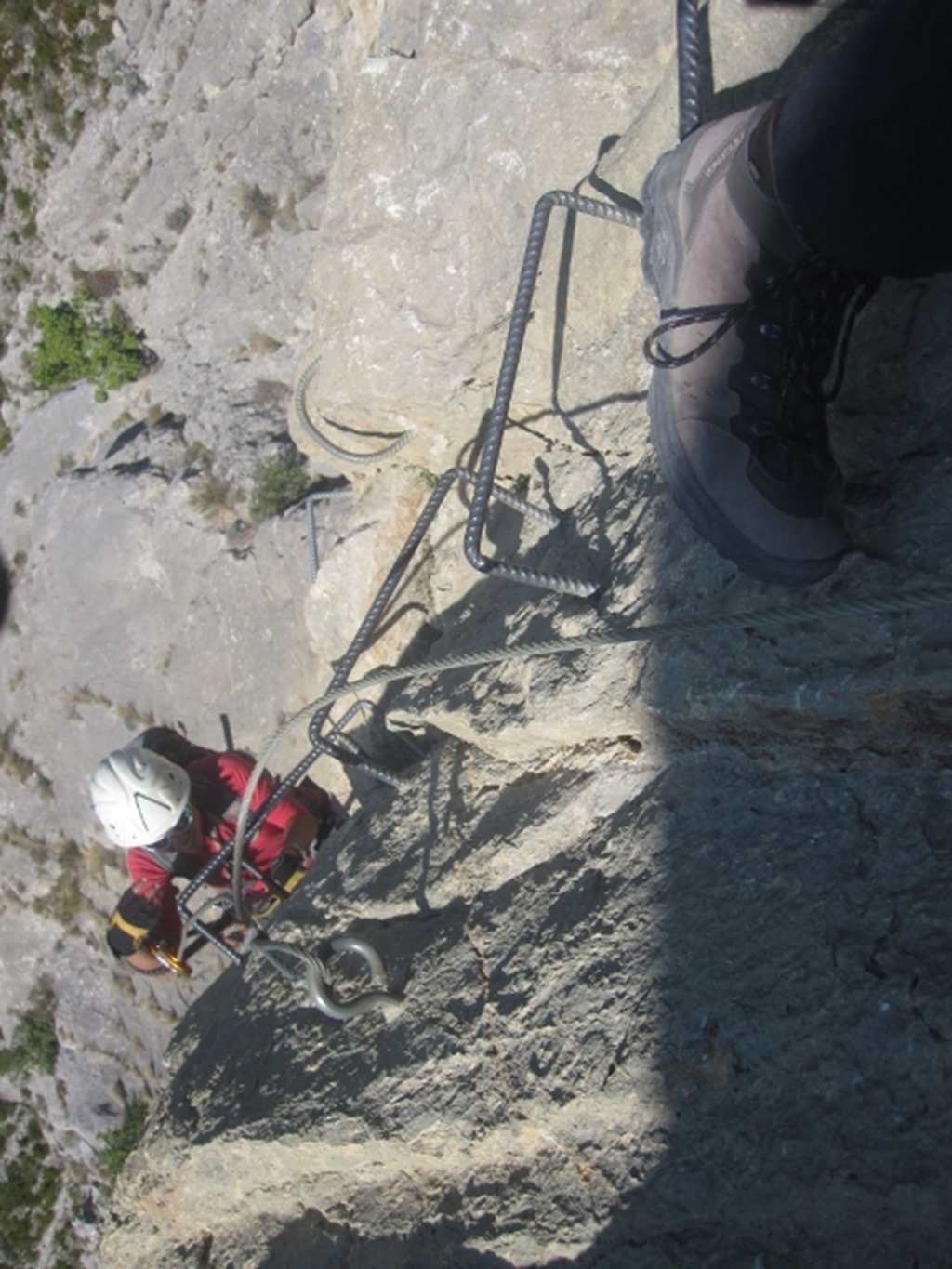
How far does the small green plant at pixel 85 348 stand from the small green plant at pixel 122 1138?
4919 mm

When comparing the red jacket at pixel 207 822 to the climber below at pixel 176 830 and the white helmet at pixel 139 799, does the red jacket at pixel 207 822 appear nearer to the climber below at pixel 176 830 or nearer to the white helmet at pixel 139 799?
the climber below at pixel 176 830

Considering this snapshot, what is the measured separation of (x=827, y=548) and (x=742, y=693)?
41cm

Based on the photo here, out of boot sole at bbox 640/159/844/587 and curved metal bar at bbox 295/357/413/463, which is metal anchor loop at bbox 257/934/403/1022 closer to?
boot sole at bbox 640/159/844/587

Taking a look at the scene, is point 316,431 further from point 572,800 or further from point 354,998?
point 354,998

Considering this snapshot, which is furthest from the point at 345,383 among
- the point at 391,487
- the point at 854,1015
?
the point at 854,1015

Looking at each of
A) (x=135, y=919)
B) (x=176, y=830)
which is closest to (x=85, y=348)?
(x=176, y=830)

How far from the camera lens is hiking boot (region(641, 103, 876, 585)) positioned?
6.77 feet

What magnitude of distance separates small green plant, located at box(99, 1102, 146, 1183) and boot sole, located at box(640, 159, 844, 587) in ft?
19.3

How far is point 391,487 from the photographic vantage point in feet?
14.9

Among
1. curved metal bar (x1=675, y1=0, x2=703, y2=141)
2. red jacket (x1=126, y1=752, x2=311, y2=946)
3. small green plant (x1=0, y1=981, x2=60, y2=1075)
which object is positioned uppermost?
curved metal bar (x1=675, y1=0, x2=703, y2=141)

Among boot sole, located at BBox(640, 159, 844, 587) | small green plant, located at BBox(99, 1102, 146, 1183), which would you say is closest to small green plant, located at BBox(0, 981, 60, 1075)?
small green plant, located at BBox(99, 1102, 146, 1183)

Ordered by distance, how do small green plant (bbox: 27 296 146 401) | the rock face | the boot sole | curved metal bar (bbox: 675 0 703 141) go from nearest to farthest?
the rock face → the boot sole → curved metal bar (bbox: 675 0 703 141) → small green plant (bbox: 27 296 146 401)

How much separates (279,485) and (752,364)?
376cm

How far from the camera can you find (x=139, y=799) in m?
4.95
